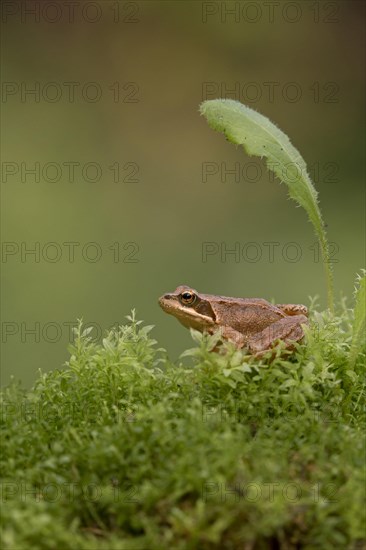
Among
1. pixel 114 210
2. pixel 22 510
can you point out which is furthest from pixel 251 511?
pixel 114 210

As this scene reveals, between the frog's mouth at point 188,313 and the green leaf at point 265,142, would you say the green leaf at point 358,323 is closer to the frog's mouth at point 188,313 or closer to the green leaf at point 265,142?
the green leaf at point 265,142

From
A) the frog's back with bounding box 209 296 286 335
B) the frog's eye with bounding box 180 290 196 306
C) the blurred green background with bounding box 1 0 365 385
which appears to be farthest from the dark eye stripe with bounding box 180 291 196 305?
the blurred green background with bounding box 1 0 365 385

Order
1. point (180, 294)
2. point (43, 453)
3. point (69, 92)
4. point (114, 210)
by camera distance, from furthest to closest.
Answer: point (69, 92)
point (114, 210)
point (180, 294)
point (43, 453)

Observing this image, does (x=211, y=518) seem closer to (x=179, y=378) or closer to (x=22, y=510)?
(x=22, y=510)

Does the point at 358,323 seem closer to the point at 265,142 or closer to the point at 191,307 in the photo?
the point at 191,307

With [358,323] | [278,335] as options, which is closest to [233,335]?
[278,335]

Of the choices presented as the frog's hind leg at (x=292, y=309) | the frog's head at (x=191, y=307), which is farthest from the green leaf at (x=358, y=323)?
the frog's head at (x=191, y=307)
